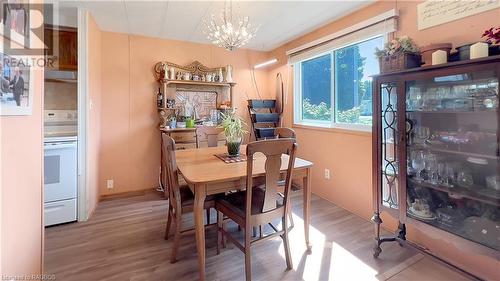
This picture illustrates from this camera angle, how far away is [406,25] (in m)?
2.19

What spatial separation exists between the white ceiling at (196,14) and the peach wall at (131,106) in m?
0.24

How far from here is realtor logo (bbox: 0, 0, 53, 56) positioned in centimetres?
111

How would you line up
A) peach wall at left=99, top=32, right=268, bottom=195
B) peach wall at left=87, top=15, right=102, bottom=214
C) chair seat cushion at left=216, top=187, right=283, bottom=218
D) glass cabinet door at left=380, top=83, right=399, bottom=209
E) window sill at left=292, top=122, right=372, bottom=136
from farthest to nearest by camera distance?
peach wall at left=99, top=32, right=268, bottom=195 < peach wall at left=87, top=15, right=102, bottom=214 < window sill at left=292, top=122, right=372, bottom=136 < glass cabinet door at left=380, top=83, right=399, bottom=209 < chair seat cushion at left=216, top=187, right=283, bottom=218

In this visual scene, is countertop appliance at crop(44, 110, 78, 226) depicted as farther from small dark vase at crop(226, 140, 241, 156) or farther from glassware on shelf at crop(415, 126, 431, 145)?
glassware on shelf at crop(415, 126, 431, 145)

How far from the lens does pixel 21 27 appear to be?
1.23m

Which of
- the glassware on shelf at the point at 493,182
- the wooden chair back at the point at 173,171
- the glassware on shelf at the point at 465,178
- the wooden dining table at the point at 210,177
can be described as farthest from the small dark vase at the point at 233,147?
the glassware on shelf at the point at 493,182

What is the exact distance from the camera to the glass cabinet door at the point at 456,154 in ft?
4.91

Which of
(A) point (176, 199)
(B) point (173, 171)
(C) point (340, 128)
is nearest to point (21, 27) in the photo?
(B) point (173, 171)

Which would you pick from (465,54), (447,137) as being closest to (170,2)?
(465,54)

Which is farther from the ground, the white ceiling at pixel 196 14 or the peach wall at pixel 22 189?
the white ceiling at pixel 196 14

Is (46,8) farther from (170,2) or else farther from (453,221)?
(453,221)

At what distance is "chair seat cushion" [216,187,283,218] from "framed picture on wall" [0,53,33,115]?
4.48 ft

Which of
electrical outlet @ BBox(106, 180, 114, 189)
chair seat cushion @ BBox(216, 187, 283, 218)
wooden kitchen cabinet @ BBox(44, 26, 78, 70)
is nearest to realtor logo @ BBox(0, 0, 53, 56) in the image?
chair seat cushion @ BBox(216, 187, 283, 218)

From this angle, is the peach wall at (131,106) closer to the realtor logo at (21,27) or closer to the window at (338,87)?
the window at (338,87)
